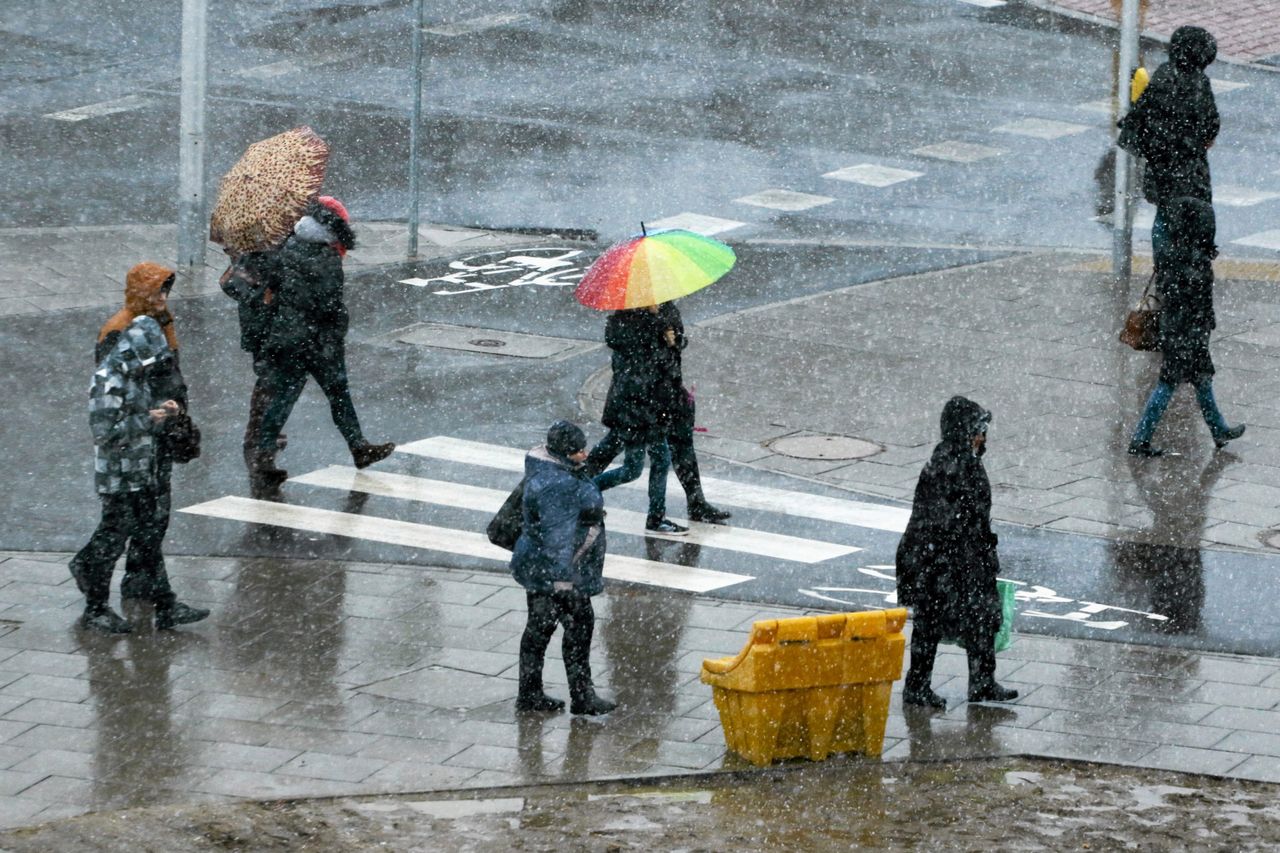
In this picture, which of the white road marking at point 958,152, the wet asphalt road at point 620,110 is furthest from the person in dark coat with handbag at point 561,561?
the white road marking at point 958,152

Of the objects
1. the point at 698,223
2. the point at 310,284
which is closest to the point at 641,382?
the point at 310,284

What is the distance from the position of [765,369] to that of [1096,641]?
577 centimetres

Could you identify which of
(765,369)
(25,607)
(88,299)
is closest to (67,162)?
(88,299)

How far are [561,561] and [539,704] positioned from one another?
2.43 feet

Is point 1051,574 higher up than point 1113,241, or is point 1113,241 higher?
point 1113,241

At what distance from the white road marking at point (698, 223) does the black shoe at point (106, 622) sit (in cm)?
1036

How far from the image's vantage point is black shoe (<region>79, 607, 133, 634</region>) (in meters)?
11.7

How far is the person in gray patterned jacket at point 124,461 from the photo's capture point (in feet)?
37.6

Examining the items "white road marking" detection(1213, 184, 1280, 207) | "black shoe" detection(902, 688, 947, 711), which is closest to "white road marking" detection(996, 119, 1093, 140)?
"white road marking" detection(1213, 184, 1280, 207)

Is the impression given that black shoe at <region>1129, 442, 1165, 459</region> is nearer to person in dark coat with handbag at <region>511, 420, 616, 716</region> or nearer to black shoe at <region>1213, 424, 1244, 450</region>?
black shoe at <region>1213, 424, 1244, 450</region>

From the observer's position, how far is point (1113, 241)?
19.8 m

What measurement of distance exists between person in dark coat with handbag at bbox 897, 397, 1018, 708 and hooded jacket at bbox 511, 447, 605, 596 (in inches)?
58.1

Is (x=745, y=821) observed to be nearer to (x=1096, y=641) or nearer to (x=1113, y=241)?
(x=1096, y=641)

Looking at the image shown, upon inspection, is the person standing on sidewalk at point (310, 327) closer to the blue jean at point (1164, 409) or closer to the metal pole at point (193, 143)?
the blue jean at point (1164, 409)
